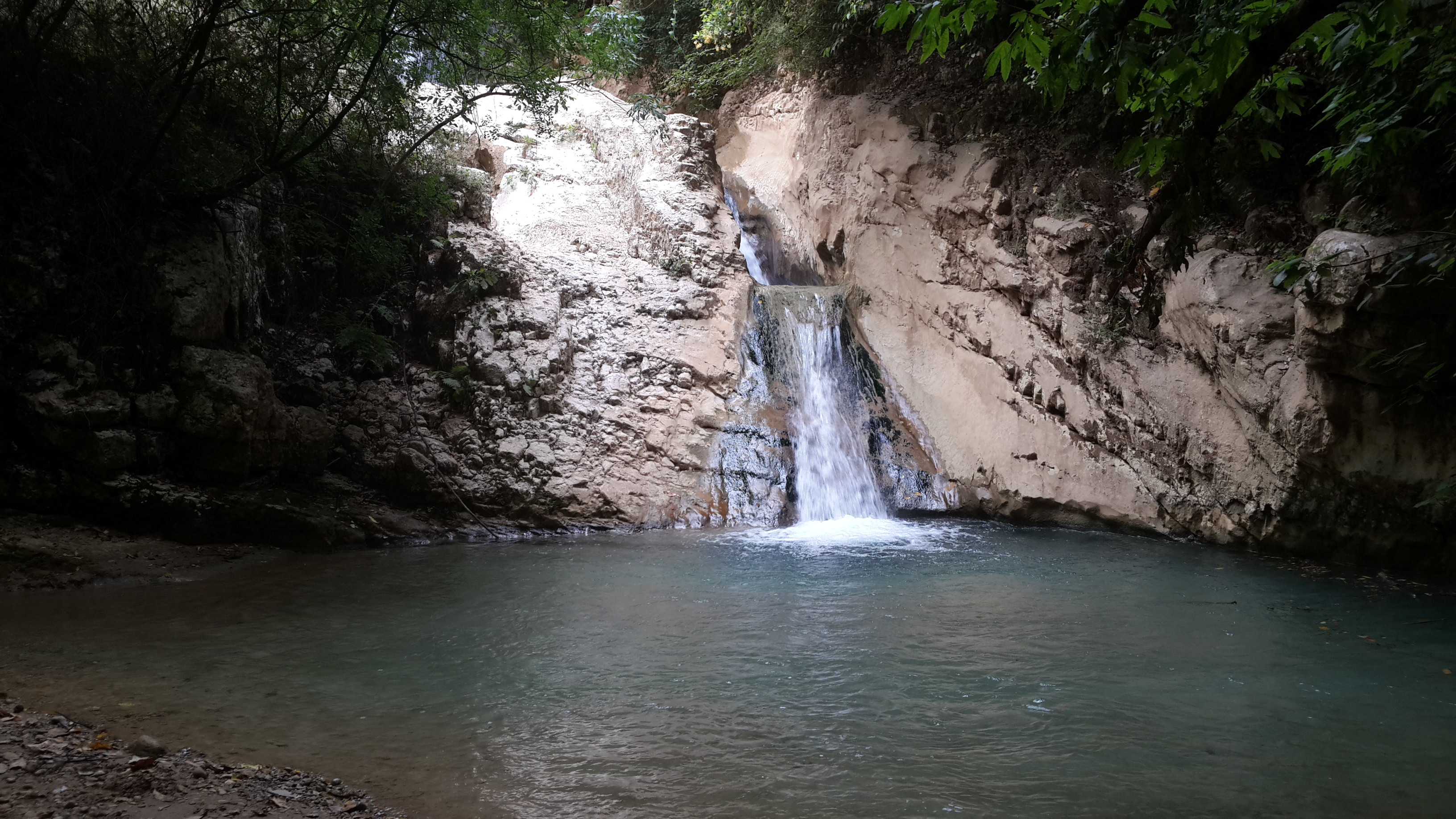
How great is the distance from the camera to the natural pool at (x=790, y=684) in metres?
2.94

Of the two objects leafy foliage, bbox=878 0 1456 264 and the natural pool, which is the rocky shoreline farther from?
leafy foliage, bbox=878 0 1456 264

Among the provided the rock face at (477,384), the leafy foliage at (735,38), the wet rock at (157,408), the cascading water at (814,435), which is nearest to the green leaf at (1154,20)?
the cascading water at (814,435)

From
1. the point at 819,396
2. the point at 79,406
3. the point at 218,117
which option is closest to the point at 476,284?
the point at 218,117

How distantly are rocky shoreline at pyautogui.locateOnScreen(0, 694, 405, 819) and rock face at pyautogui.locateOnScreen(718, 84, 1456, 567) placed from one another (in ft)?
25.1

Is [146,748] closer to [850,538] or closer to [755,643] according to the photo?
[755,643]

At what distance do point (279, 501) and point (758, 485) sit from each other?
512 centimetres

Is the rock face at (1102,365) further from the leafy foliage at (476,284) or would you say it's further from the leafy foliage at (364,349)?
the leafy foliage at (364,349)

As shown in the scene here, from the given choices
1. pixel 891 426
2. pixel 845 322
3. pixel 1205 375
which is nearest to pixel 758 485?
pixel 891 426

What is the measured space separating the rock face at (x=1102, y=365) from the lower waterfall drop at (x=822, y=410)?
2.10 feet

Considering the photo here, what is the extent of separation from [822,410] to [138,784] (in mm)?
8825

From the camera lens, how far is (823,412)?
10.7 meters

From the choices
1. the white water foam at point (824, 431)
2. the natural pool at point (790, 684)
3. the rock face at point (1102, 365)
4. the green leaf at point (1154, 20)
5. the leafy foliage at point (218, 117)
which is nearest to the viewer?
the green leaf at point (1154, 20)

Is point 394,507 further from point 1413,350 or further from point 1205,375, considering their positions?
point 1413,350

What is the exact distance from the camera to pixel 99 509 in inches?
258
